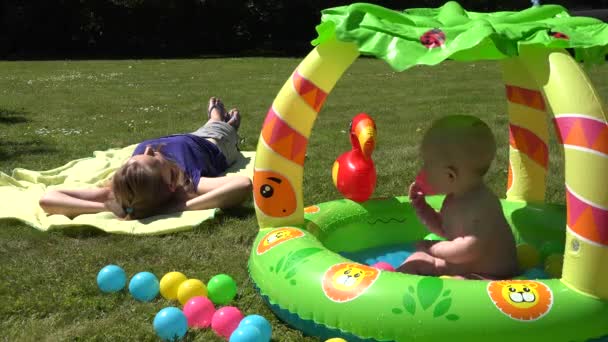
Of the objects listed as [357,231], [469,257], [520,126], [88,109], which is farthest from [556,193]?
[88,109]

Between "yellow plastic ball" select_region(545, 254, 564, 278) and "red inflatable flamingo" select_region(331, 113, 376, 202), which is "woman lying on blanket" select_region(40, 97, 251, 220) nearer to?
"red inflatable flamingo" select_region(331, 113, 376, 202)

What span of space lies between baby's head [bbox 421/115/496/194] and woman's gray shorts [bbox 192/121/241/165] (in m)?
3.03

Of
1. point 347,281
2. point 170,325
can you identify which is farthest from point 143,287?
point 347,281

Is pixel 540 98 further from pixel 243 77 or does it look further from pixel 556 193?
pixel 243 77

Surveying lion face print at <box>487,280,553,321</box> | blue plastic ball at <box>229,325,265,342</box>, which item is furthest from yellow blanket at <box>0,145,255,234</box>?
lion face print at <box>487,280,553,321</box>

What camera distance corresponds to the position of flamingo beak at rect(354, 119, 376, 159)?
404cm

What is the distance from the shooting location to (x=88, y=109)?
10.2m

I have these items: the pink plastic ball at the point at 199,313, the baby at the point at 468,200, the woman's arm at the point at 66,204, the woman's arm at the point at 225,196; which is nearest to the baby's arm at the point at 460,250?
the baby at the point at 468,200

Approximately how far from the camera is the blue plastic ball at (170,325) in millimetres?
2840

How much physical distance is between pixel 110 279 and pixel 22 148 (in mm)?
4185

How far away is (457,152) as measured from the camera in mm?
3078

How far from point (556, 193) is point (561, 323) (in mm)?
2635

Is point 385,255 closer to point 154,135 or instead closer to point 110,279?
point 110,279

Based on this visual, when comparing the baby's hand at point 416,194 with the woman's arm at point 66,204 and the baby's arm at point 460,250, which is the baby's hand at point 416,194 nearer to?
the baby's arm at point 460,250
